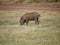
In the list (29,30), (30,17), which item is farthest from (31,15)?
(29,30)

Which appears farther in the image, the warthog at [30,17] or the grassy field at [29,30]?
the warthog at [30,17]

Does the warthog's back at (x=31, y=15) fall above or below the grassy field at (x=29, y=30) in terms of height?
above

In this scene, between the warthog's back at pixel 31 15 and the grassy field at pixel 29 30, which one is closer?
the grassy field at pixel 29 30

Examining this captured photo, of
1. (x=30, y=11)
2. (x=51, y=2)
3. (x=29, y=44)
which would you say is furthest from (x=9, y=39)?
(x=51, y=2)

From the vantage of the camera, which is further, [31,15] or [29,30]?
[31,15]

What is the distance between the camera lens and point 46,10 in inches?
155

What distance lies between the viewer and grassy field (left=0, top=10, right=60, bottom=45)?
10.4ft

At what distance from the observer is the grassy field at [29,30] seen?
10.4 ft

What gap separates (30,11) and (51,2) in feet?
1.30

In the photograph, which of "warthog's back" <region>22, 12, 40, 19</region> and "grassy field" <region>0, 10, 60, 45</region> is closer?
"grassy field" <region>0, 10, 60, 45</region>

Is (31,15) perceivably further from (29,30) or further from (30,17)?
(29,30)

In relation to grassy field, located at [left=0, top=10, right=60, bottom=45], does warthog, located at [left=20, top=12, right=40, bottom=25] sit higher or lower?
higher

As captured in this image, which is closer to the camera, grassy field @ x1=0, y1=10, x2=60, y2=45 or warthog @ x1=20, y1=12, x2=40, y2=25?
grassy field @ x1=0, y1=10, x2=60, y2=45

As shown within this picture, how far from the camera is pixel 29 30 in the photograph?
Answer: 3.44 meters
